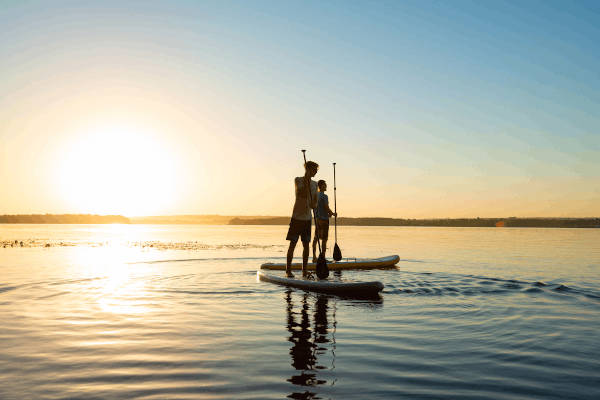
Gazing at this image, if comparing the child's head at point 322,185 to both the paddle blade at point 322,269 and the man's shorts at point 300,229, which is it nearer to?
the man's shorts at point 300,229

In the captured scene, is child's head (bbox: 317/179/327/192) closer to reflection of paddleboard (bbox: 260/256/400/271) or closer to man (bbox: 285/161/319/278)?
man (bbox: 285/161/319/278)

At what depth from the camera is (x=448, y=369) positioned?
5410mm

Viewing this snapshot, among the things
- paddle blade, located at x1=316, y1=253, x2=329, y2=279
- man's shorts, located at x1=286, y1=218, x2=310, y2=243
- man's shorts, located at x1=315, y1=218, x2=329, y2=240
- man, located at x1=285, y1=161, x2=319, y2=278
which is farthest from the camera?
man's shorts, located at x1=315, y1=218, x2=329, y2=240

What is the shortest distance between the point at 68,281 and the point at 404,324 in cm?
1100

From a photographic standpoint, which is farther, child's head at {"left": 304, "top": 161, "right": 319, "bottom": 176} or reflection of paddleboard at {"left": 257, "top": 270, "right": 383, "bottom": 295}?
child's head at {"left": 304, "top": 161, "right": 319, "bottom": 176}

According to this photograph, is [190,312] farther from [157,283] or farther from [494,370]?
[494,370]

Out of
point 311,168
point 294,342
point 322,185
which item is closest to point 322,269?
point 311,168

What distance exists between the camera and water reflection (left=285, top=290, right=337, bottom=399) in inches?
195

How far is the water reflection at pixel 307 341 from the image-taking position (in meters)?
4.95

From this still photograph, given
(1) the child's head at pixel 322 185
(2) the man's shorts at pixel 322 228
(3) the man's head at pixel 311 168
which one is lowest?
(2) the man's shorts at pixel 322 228

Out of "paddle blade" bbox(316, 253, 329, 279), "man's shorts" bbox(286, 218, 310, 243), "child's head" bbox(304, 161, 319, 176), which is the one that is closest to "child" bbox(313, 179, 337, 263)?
"man's shorts" bbox(286, 218, 310, 243)

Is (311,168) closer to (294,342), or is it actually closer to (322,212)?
(322,212)

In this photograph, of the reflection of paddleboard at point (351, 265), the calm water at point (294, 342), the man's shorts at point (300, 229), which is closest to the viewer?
the calm water at point (294, 342)

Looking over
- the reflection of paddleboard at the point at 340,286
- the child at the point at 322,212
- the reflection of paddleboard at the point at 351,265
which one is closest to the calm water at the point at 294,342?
the reflection of paddleboard at the point at 340,286
